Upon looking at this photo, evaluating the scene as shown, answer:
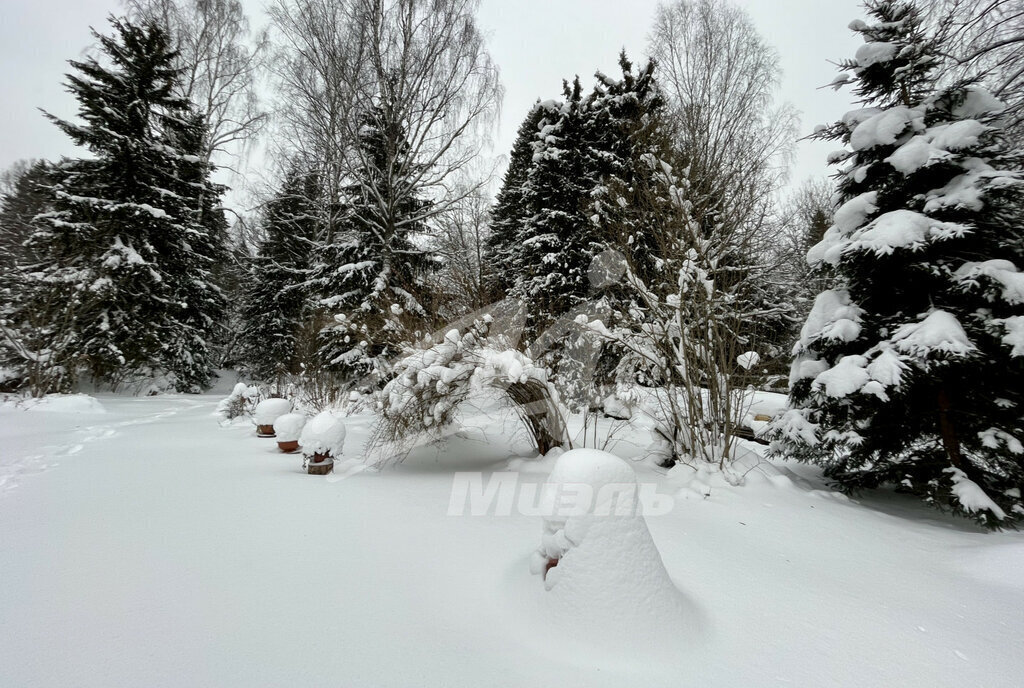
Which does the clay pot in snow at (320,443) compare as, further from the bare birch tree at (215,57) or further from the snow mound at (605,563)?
the bare birch tree at (215,57)

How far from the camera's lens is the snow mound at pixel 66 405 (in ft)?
22.2

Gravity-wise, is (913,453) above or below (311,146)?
below

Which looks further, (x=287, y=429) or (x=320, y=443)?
(x=287, y=429)

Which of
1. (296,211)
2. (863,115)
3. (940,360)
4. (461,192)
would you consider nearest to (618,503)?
(940,360)

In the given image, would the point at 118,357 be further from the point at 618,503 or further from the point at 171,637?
the point at 618,503

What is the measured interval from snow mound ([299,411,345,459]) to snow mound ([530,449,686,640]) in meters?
2.88

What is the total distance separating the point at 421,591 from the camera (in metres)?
2.02

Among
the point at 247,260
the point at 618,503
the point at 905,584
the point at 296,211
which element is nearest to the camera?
the point at 618,503

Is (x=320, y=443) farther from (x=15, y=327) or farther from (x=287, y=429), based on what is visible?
(x=15, y=327)

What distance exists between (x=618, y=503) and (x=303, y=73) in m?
11.8

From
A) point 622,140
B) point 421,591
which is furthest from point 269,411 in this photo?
point 622,140

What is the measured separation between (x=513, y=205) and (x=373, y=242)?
236 inches

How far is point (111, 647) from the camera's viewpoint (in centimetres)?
150

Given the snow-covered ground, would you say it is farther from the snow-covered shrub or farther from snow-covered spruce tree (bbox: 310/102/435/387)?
snow-covered spruce tree (bbox: 310/102/435/387)
